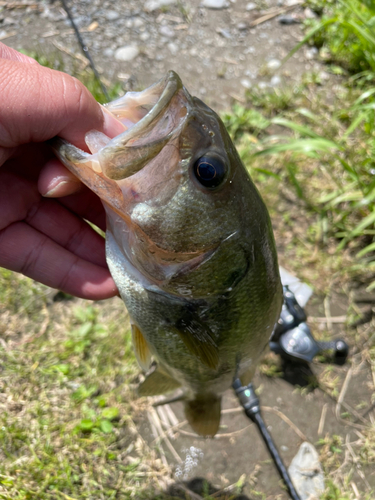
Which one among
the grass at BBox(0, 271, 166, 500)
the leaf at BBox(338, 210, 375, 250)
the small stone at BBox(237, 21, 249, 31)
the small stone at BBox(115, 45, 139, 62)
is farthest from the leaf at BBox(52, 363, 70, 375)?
the small stone at BBox(237, 21, 249, 31)

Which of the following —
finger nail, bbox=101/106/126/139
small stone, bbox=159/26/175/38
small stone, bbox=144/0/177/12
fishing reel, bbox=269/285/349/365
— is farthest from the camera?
small stone, bbox=144/0/177/12

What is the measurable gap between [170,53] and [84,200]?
2900 millimetres

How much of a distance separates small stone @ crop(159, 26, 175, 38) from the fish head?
3.38 meters

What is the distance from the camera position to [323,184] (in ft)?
11.2

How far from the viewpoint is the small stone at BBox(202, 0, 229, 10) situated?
179 inches

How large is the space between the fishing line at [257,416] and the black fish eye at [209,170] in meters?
1.37

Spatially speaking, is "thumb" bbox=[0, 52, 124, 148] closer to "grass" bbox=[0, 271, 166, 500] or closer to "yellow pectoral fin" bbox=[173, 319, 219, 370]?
"yellow pectoral fin" bbox=[173, 319, 219, 370]

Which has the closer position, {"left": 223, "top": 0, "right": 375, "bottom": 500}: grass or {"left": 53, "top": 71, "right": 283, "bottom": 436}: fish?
{"left": 53, "top": 71, "right": 283, "bottom": 436}: fish

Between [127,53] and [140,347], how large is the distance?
134 inches

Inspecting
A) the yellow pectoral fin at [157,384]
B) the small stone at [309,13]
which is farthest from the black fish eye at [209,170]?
the small stone at [309,13]

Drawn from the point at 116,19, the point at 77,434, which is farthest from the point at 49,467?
the point at 116,19

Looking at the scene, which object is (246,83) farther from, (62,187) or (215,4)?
(62,187)

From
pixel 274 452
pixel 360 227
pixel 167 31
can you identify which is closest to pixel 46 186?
pixel 274 452

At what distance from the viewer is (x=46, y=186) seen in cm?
146
